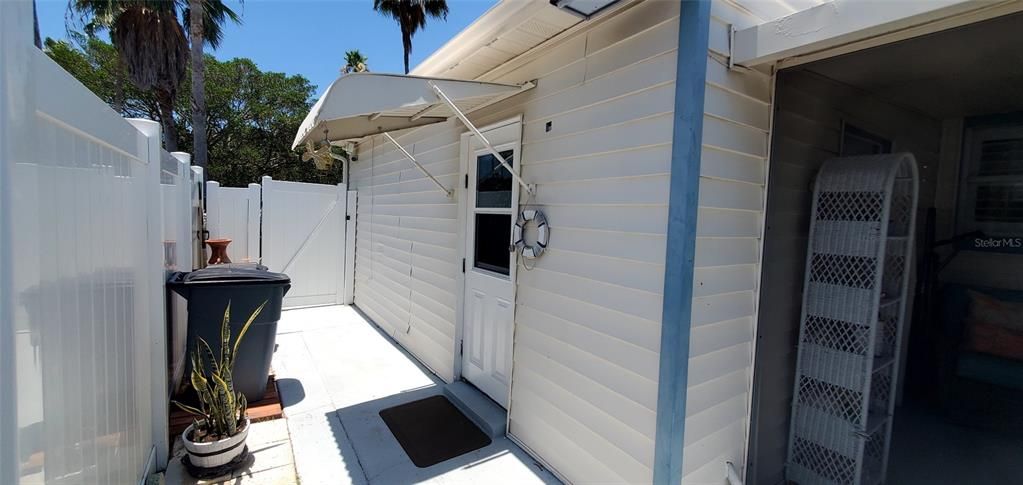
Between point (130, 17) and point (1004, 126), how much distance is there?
12611mm

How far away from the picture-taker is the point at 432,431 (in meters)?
3.09

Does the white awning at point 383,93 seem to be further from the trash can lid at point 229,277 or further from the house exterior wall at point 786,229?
the house exterior wall at point 786,229

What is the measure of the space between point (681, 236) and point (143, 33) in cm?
1108

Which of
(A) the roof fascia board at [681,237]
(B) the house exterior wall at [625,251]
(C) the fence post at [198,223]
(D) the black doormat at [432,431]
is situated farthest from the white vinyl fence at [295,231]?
(A) the roof fascia board at [681,237]

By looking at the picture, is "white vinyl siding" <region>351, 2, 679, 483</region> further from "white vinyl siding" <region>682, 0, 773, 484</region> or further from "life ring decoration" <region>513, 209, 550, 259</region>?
"white vinyl siding" <region>682, 0, 773, 484</region>

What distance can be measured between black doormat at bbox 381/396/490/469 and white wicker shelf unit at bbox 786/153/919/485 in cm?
212

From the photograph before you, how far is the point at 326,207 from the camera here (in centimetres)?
680

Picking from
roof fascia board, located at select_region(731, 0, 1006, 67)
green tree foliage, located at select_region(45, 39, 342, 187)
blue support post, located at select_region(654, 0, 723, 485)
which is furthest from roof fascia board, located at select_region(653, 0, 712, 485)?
green tree foliage, located at select_region(45, 39, 342, 187)

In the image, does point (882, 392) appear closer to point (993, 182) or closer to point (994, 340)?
point (994, 340)

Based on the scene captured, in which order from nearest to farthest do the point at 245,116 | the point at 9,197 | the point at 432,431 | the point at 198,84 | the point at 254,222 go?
the point at 9,197 < the point at 432,431 < the point at 254,222 < the point at 198,84 < the point at 245,116

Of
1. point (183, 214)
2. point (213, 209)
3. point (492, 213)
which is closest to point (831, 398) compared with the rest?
point (492, 213)

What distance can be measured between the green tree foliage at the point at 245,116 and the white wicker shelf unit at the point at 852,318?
1394 cm

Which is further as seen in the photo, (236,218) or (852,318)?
(236,218)

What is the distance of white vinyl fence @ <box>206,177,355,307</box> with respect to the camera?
608 centimetres
